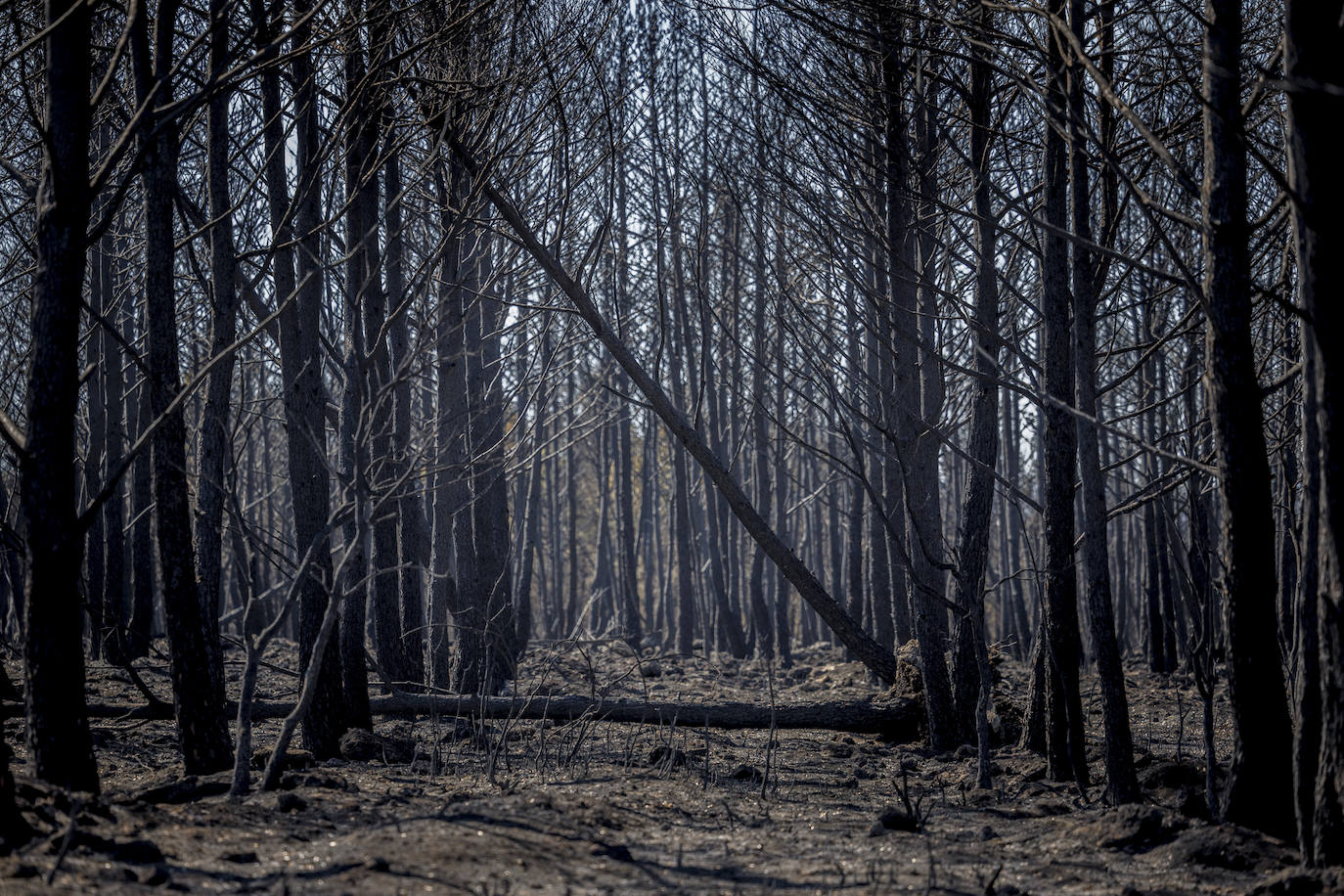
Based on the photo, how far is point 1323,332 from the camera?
355 cm

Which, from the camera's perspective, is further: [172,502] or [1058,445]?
[1058,445]

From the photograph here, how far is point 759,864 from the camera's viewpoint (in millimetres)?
4211

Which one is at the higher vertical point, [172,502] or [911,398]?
[911,398]

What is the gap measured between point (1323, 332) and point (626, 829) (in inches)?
129

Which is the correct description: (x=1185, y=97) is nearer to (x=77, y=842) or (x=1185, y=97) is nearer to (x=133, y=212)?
(x=77, y=842)

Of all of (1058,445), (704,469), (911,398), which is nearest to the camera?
(1058,445)

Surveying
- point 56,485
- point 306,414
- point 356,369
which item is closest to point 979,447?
point 356,369

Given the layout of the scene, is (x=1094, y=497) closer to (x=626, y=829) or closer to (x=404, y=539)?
(x=626, y=829)

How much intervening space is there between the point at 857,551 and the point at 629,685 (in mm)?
5527

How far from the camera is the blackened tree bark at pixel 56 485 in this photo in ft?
13.8

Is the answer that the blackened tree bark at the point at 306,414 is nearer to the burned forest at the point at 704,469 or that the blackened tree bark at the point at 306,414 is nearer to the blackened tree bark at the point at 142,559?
the burned forest at the point at 704,469

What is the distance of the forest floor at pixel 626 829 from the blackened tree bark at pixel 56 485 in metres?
0.31

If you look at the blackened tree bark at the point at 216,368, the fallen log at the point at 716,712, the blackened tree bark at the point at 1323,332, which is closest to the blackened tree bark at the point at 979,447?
the fallen log at the point at 716,712

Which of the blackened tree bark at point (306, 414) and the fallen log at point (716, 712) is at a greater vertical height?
the blackened tree bark at point (306, 414)
